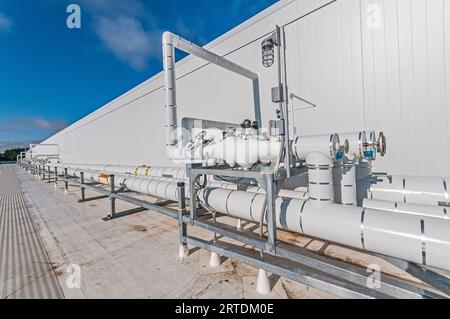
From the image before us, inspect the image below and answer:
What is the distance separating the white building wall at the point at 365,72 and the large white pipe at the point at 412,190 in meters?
0.78

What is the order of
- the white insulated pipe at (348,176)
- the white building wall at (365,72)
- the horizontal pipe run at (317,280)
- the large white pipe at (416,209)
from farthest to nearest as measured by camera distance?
the white building wall at (365,72) < the white insulated pipe at (348,176) < the large white pipe at (416,209) < the horizontal pipe run at (317,280)

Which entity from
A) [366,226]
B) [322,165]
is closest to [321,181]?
[322,165]

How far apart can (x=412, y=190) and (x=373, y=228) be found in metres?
1.15

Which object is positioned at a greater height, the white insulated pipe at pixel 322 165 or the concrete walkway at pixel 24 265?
the white insulated pipe at pixel 322 165

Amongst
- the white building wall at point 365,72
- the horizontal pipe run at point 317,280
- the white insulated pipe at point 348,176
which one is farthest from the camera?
the white building wall at point 365,72

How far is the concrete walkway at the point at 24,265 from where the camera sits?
180cm

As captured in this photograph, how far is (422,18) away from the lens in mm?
2594

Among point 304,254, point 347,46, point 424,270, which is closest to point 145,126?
point 347,46

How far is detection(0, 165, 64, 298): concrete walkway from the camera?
1.80 meters

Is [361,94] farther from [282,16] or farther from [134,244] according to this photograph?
[134,244]

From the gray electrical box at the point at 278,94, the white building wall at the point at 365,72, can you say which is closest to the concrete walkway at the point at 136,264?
Answer: the gray electrical box at the point at 278,94

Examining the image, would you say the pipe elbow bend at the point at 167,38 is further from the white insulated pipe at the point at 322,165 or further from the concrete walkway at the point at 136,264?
the concrete walkway at the point at 136,264

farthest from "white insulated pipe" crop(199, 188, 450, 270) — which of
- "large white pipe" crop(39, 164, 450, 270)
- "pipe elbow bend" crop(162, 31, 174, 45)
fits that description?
"pipe elbow bend" crop(162, 31, 174, 45)

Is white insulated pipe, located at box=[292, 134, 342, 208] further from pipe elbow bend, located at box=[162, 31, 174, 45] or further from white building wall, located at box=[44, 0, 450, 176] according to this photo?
pipe elbow bend, located at box=[162, 31, 174, 45]
